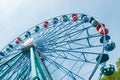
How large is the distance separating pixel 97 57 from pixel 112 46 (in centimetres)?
110

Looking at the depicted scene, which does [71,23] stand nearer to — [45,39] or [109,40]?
[45,39]

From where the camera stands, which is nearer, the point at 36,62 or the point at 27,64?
the point at 36,62

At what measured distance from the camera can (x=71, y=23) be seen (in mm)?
25250

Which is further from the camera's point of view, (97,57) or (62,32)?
(62,32)

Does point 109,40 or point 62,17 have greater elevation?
point 62,17

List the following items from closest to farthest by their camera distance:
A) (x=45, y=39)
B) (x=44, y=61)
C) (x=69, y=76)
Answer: (x=69, y=76) → (x=44, y=61) → (x=45, y=39)

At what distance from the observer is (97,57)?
2192 cm

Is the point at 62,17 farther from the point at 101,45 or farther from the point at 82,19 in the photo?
the point at 101,45

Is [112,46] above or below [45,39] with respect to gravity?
below

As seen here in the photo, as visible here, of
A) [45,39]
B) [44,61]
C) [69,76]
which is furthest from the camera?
[45,39]

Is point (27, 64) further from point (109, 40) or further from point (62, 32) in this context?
point (109, 40)

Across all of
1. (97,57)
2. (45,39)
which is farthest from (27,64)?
(97,57)

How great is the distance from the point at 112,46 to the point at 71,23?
4.15 meters

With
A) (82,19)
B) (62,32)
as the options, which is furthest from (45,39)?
(82,19)
